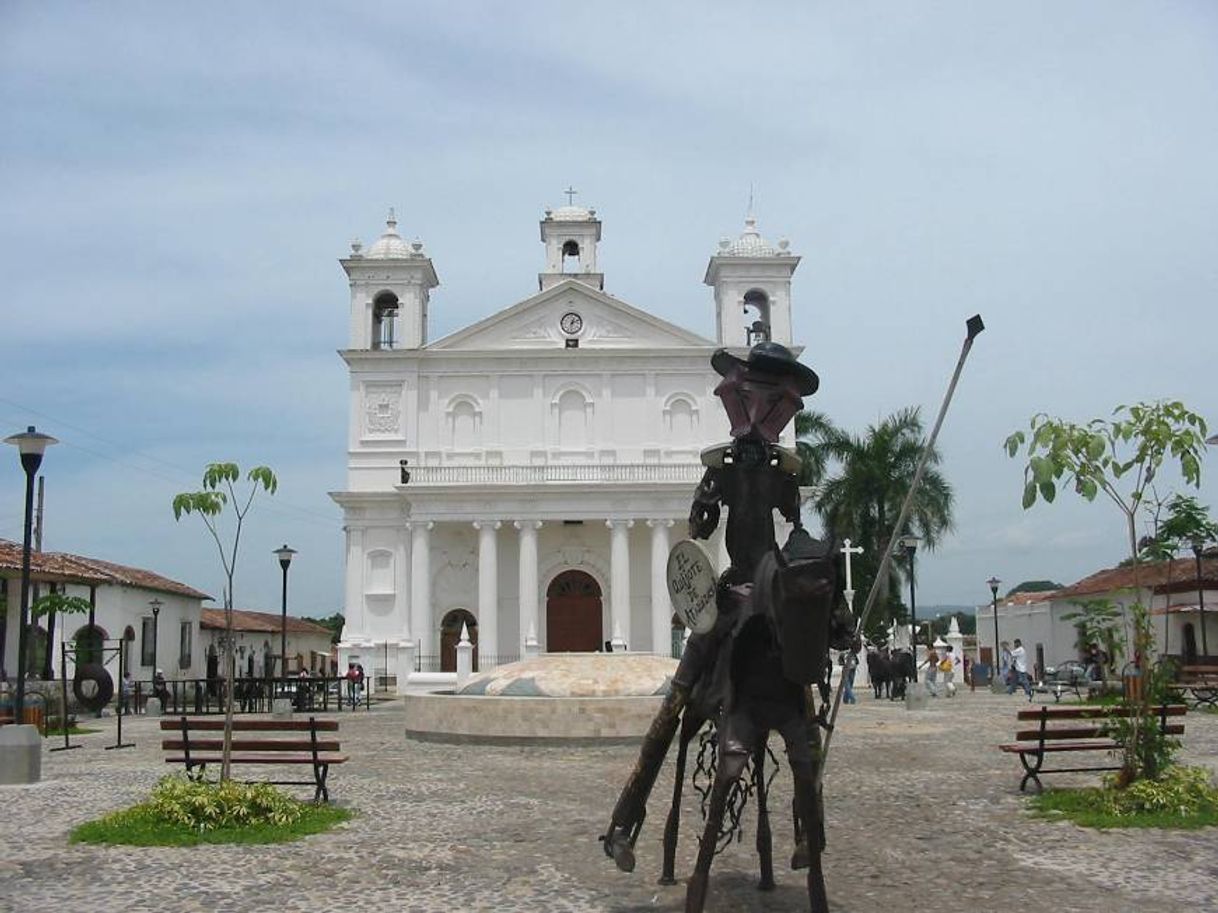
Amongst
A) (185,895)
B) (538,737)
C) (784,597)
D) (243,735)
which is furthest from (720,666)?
(243,735)

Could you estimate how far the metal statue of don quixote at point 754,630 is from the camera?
18.7ft

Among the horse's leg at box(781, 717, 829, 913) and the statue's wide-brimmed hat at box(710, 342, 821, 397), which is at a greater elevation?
the statue's wide-brimmed hat at box(710, 342, 821, 397)

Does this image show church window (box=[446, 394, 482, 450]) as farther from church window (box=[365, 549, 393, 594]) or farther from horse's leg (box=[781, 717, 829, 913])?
horse's leg (box=[781, 717, 829, 913])

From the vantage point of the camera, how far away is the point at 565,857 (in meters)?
8.44

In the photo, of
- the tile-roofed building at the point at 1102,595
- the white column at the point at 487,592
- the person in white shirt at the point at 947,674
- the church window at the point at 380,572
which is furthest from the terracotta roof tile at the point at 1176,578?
the church window at the point at 380,572

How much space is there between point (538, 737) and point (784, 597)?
1093cm

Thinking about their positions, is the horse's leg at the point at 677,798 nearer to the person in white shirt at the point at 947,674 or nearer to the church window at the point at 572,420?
the person in white shirt at the point at 947,674

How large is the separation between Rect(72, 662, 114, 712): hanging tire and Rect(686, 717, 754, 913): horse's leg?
19.9 m

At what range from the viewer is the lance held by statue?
18.6 ft

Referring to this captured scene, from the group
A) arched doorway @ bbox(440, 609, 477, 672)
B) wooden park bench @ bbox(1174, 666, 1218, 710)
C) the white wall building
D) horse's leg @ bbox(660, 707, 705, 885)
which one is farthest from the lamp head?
arched doorway @ bbox(440, 609, 477, 672)

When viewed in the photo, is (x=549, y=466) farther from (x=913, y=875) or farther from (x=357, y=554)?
(x=913, y=875)

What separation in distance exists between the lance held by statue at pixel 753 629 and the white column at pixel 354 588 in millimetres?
34875

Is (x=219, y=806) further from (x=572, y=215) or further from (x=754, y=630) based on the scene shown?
(x=572, y=215)

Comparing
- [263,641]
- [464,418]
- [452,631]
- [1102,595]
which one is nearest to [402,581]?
[452,631]
